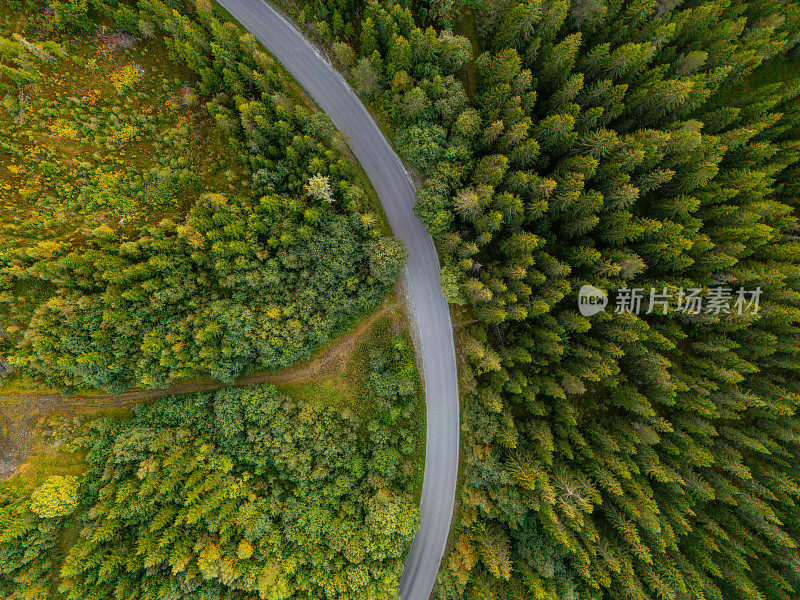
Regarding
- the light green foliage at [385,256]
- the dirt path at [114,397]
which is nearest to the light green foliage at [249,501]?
the dirt path at [114,397]

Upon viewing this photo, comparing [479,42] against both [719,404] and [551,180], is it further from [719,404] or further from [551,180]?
[719,404]

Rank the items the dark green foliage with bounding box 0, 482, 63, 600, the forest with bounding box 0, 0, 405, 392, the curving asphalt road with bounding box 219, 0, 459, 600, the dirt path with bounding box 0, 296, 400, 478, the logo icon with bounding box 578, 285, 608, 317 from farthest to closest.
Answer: the curving asphalt road with bounding box 219, 0, 459, 600 → the dirt path with bounding box 0, 296, 400, 478 → the forest with bounding box 0, 0, 405, 392 → the logo icon with bounding box 578, 285, 608, 317 → the dark green foliage with bounding box 0, 482, 63, 600

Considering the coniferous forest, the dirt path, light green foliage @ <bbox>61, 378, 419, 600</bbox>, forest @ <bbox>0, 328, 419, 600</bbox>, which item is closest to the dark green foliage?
forest @ <bbox>0, 328, 419, 600</bbox>

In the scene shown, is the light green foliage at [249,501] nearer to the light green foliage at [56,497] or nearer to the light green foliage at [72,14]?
the light green foliage at [56,497]

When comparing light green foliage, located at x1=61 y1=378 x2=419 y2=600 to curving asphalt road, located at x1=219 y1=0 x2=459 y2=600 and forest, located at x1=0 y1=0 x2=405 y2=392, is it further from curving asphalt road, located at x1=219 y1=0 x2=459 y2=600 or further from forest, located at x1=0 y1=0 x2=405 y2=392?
forest, located at x1=0 y1=0 x2=405 y2=392

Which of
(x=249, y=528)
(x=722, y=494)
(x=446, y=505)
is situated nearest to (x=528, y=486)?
(x=446, y=505)

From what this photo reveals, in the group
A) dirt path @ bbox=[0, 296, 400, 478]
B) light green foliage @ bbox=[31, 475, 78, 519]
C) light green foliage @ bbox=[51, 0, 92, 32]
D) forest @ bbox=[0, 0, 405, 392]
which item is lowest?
light green foliage @ bbox=[31, 475, 78, 519]

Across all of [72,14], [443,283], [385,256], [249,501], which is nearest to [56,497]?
[249,501]

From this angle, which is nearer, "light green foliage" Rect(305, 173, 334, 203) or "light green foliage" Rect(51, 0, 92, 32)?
"light green foliage" Rect(305, 173, 334, 203)
